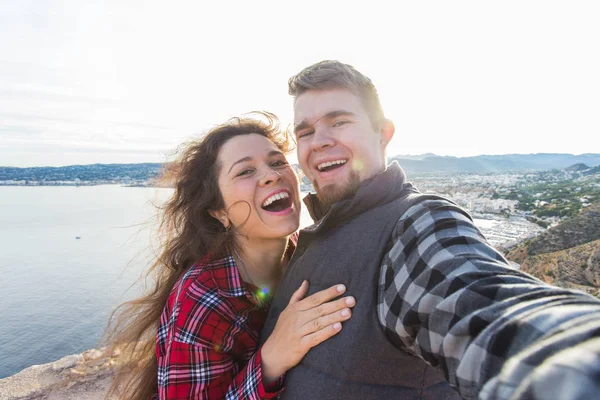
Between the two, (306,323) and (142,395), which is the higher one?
(306,323)

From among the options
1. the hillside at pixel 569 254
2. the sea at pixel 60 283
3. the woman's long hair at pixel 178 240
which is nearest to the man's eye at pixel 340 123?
the woman's long hair at pixel 178 240

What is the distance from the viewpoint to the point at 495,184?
8950 centimetres

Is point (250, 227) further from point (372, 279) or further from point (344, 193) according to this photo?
point (372, 279)

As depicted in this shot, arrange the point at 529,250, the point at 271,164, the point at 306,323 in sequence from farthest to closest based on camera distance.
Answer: the point at 529,250, the point at 271,164, the point at 306,323

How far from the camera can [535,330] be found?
61 centimetres

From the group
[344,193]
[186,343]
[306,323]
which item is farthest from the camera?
[344,193]

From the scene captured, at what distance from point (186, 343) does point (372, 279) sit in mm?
1000

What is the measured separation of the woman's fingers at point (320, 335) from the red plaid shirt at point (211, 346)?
0.95 feet

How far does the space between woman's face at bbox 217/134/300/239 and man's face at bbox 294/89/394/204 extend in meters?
0.41

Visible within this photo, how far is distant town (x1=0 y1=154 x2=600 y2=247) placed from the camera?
47062mm

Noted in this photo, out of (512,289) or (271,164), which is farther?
(271,164)

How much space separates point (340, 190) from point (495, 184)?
100 m

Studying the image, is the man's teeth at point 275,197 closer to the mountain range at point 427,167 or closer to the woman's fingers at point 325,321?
the woman's fingers at point 325,321

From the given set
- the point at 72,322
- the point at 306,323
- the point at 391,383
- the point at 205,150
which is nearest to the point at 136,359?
the point at 205,150
